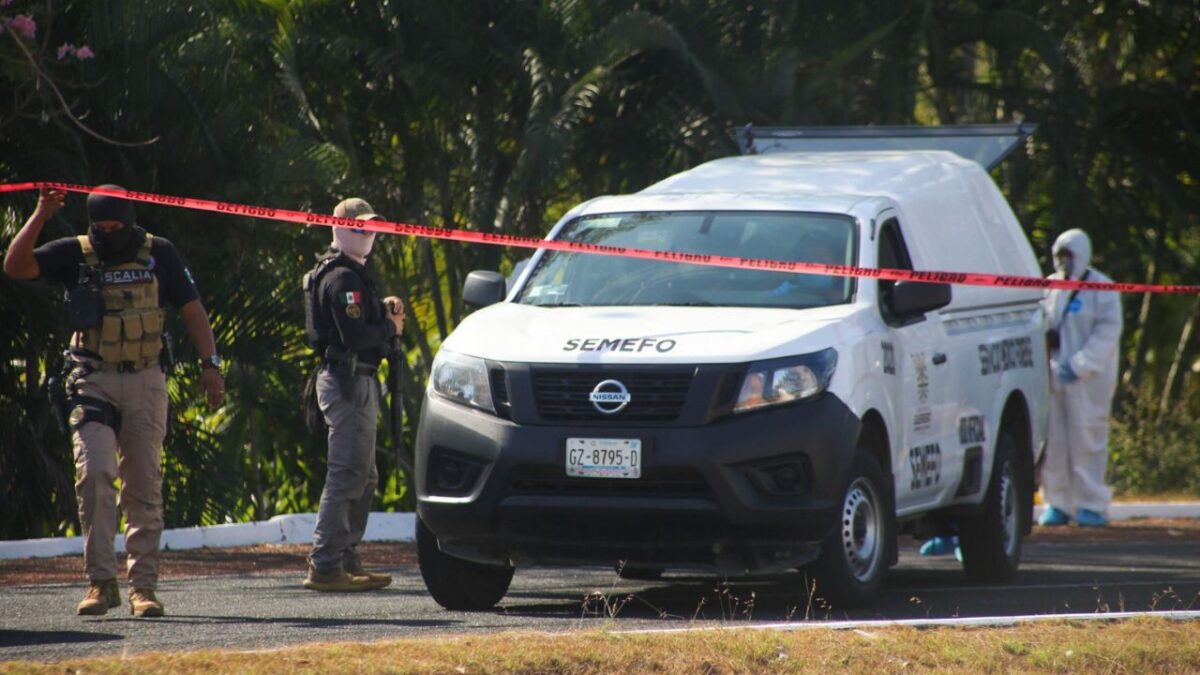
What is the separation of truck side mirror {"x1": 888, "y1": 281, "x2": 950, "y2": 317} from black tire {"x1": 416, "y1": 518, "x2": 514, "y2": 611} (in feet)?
7.11

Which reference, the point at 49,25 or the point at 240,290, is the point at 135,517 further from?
the point at 240,290

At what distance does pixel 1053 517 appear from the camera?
15.0 m

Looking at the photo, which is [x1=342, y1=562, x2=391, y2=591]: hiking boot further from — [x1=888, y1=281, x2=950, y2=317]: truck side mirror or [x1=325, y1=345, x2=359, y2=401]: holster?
[x1=888, y1=281, x2=950, y2=317]: truck side mirror

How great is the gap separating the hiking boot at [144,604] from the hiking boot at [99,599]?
3.3 inches

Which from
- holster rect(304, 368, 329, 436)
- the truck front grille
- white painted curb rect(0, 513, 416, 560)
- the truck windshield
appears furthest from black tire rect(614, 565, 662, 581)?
white painted curb rect(0, 513, 416, 560)

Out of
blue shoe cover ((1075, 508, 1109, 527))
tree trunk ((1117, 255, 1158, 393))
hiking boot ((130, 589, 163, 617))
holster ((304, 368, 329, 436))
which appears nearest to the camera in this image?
hiking boot ((130, 589, 163, 617))

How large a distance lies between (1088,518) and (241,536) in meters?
6.51

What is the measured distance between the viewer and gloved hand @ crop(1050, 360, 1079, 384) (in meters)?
14.6

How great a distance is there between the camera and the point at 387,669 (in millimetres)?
6273

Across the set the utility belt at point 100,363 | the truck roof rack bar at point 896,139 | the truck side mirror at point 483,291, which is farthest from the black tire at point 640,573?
the truck roof rack bar at point 896,139

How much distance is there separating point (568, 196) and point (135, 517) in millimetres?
9977

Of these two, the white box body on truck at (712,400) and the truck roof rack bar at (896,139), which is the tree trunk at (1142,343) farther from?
the white box body on truck at (712,400)

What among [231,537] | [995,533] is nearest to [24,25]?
[231,537]

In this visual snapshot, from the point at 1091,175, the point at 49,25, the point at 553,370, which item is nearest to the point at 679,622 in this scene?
the point at 553,370
